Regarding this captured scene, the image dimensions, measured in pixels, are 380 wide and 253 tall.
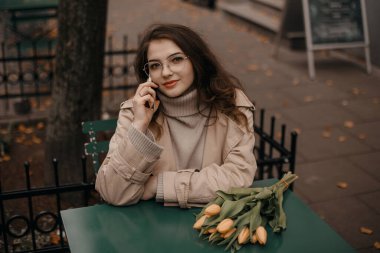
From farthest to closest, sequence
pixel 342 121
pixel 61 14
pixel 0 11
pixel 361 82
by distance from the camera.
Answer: pixel 361 82 < pixel 0 11 < pixel 342 121 < pixel 61 14

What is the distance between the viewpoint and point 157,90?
3.04m

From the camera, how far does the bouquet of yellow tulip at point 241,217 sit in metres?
2.47

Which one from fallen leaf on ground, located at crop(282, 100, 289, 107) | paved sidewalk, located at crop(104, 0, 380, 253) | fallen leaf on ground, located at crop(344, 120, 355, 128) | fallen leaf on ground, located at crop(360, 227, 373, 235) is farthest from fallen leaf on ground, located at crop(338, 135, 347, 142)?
fallen leaf on ground, located at crop(360, 227, 373, 235)

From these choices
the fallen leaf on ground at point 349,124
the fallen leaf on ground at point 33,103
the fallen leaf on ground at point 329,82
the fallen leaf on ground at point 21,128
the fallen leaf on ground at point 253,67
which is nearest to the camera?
the fallen leaf on ground at point 21,128

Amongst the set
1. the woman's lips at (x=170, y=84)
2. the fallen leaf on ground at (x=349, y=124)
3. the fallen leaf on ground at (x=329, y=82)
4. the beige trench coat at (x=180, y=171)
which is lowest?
the fallen leaf on ground at (x=349, y=124)

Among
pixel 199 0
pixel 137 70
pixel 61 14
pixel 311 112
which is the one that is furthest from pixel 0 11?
pixel 199 0

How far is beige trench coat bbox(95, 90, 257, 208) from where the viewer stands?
2785mm

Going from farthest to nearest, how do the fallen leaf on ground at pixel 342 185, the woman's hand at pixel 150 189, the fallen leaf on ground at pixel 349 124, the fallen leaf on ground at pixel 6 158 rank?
the fallen leaf on ground at pixel 349 124, the fallen leaf on ground at pixel 6 158, the fallen leaf on ground at pixel 342 185, the woman's hand at pixel 150 189

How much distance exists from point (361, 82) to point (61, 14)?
4889mm

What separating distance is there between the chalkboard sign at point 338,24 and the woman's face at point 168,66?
18.8 feet

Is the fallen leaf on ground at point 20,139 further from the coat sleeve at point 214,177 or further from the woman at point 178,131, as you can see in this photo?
the coat sleeve at point 214,177

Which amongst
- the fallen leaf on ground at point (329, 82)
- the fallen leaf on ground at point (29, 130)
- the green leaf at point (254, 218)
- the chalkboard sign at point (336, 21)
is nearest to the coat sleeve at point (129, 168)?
the green leaf at point (254, 218)

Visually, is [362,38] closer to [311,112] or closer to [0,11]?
[311,112]

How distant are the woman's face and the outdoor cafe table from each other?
0.63m
